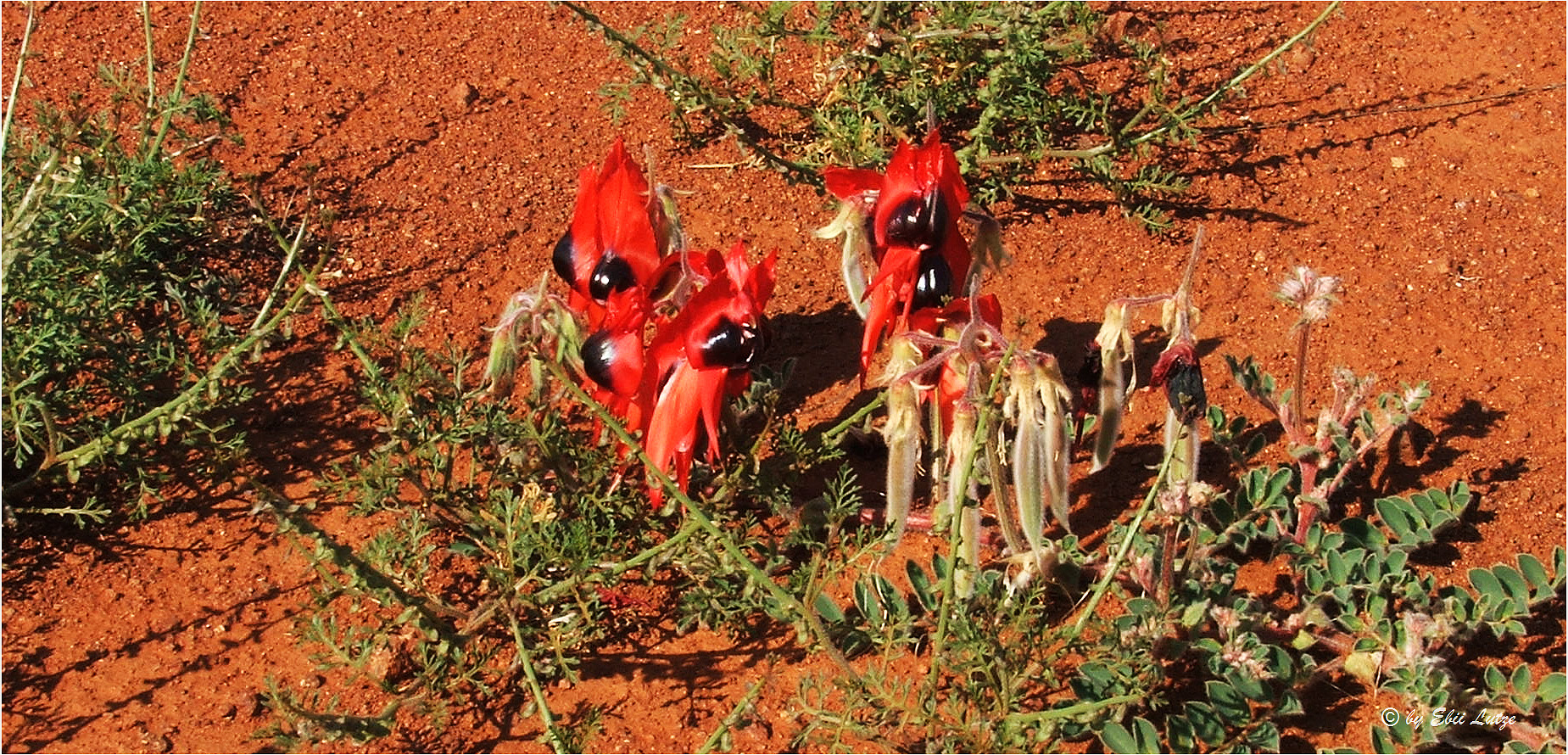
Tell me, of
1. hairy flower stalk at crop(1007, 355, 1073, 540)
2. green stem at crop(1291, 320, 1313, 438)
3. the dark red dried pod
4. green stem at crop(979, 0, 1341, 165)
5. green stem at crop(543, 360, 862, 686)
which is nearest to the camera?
green stem at crop(543, 360, 862, 686)

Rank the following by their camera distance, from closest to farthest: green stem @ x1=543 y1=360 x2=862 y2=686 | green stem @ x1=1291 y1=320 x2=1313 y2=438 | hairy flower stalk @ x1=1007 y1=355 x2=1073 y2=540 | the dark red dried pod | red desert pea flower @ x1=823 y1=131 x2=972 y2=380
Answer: green stem @ x1=543 y1=360 x2=862 y2=686 → hairy flower stalk @ x1=1007 y1=355 x2=1073 y2=540 → the dark red dried pod → red desert pea flower @ x1=823 y1=131 x2=972 y2=380 → green stem @ x1=1291 y1=320 x2=1313 y2=438

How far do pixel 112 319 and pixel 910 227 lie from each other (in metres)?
1.32

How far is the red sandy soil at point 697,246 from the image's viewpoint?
2422mm

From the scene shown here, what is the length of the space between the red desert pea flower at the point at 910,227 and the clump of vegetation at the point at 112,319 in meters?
0.83

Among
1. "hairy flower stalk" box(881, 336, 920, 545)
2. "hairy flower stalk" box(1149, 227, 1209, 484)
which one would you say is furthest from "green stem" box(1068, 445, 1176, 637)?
"hairy flower stalk" box(881, 336, 920, 545)

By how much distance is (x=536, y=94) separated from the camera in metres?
3.53

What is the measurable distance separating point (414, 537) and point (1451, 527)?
63.1 inches

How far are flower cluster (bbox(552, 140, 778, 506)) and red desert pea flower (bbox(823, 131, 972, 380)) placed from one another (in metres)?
0.18

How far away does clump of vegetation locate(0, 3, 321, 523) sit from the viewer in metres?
2.47

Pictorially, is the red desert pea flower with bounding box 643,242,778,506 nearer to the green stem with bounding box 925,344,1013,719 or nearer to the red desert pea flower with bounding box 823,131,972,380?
the red desert pea flower with bounding box 823,131,972,380

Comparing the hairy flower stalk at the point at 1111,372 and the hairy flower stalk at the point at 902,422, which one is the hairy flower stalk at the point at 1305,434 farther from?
the hairy flower stalk at the point at 902,422

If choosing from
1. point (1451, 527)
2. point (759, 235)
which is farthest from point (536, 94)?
point (1451, 527)

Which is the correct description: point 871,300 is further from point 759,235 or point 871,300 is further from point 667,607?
point 759,235

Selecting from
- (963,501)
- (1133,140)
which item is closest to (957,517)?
(963,501)
